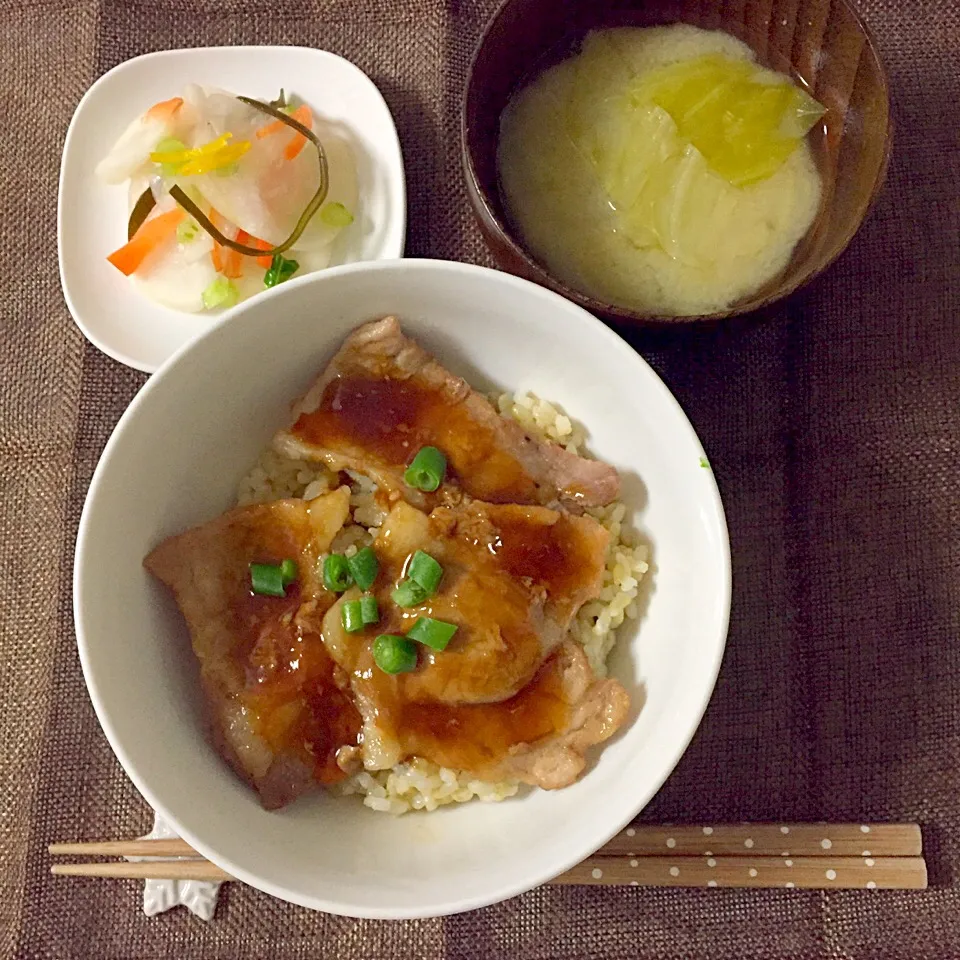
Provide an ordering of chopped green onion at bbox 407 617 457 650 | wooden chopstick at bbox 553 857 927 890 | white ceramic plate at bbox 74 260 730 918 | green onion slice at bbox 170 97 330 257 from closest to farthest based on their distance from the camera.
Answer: white ceramic plate at bbox 74 260 730 918, chopped green onion at bbox 407 617 457 650, wooden chopstick at bbox 553 857 927 890, green onion slice at bbox 170 97 330 257

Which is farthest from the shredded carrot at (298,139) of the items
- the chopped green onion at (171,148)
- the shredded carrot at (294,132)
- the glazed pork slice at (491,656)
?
the glazed pork slice at (491,656)

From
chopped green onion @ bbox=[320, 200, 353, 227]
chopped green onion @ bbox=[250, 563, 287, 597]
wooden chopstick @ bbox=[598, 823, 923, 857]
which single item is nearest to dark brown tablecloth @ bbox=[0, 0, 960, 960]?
wooden chopstick @ bbox=[598, 823, 923, 857]

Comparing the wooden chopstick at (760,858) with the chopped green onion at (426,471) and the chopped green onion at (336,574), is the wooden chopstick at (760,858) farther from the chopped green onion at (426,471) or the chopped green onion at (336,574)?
the chopped green onion at (426,471)

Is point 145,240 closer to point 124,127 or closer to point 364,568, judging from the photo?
point 124,127

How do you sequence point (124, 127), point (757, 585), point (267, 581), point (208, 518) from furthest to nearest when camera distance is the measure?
point (124, 127) < point (757, 585) < point (208, 518) < point (267, 581)

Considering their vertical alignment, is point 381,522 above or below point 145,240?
below

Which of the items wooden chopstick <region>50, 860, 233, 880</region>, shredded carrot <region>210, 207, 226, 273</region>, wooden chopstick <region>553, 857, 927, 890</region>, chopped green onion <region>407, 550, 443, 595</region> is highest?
shredded carrot <region>210, 207, 226, 273</region>

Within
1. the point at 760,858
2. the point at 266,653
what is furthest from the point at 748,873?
the point at 266,653

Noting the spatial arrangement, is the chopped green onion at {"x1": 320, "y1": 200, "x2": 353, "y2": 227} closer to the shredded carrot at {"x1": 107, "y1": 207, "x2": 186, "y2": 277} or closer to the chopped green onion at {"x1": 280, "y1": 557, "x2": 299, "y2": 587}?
the shredded carrot at {"x1": 107, "y1": 207, "x2": 186, "y2": 277}
